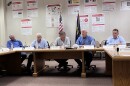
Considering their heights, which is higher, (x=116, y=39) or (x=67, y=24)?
(x=67, y=24)

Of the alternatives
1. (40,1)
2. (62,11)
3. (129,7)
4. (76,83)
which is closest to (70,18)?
(62,11)

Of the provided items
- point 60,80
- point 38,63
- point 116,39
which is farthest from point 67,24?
point 60,80

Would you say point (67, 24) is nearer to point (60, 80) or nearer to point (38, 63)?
point (38, 63)

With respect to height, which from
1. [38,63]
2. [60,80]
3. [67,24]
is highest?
[67,24]

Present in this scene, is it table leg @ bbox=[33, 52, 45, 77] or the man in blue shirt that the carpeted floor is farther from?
the man in blue shirt

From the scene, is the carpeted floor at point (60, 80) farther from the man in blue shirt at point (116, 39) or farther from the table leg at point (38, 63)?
the man in blue shirt at point (116, 39)

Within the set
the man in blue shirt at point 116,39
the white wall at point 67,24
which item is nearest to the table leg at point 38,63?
the man in blue shirt at point 116,39

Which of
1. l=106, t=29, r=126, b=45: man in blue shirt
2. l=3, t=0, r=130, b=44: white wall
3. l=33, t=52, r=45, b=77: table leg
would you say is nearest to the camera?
l=33, t=52, r=45, b=77: table leg

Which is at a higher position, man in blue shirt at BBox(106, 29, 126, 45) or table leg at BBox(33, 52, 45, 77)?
man in blue shirt at BBox(106, 29, 126, 45)

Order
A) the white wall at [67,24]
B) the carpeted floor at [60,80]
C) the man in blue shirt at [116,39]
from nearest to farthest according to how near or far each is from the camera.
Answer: the carpeted floor at [60,80] → the man in blue shirt at [116,39] → the white wall at [67,24]

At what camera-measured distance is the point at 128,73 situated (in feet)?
10.0

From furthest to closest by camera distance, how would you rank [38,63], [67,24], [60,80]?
1. [67,24]
2. [38,63]
3. [60,80]

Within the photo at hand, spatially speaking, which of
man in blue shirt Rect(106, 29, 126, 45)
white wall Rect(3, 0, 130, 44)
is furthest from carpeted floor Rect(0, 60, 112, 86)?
white wall Rect(3, 0, 130, 44)

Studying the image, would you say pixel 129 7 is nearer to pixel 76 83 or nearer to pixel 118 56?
pixel 76 83
